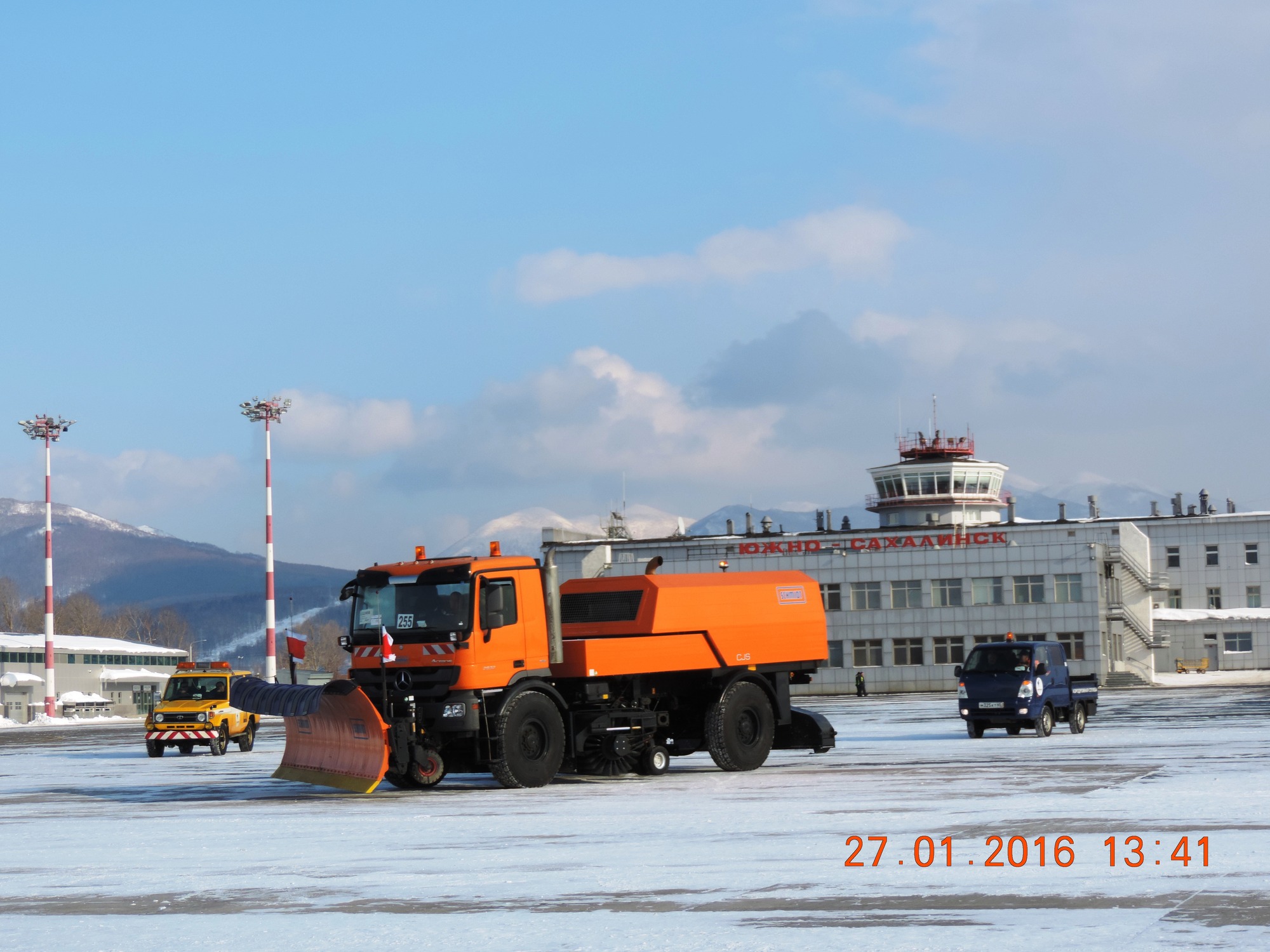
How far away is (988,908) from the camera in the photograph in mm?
9844

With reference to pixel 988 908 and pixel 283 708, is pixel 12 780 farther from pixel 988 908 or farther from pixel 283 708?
pixel 988 908

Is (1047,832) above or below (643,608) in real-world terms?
below

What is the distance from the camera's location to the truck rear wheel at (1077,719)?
1273 inches

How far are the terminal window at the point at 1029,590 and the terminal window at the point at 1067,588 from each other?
0.71 metres

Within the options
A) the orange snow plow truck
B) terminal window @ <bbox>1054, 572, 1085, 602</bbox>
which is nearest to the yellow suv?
the orange snow plow truck

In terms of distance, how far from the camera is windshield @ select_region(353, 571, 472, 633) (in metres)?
21.2

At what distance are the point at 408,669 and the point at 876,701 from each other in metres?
48.7

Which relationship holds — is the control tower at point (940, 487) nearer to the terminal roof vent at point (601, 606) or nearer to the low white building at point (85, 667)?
the low white building at point (85, 667)

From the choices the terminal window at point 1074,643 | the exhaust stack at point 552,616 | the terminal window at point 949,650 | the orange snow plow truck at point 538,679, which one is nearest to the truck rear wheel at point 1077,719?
the orange snow plow truck at point 538,679

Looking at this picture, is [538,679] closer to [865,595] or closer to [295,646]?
[295,646]

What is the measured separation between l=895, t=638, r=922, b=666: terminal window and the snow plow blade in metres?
67.8

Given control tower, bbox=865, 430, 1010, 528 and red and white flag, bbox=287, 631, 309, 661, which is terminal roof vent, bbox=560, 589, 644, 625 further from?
control tower, bbox=865, 430, 1010, 528

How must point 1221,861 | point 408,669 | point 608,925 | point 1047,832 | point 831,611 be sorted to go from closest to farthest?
point 608,925 → point 1221,861 → point 1047,832 → point 408,669 → point 831,611

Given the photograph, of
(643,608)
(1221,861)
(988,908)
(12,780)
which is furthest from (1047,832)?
(12,780)
